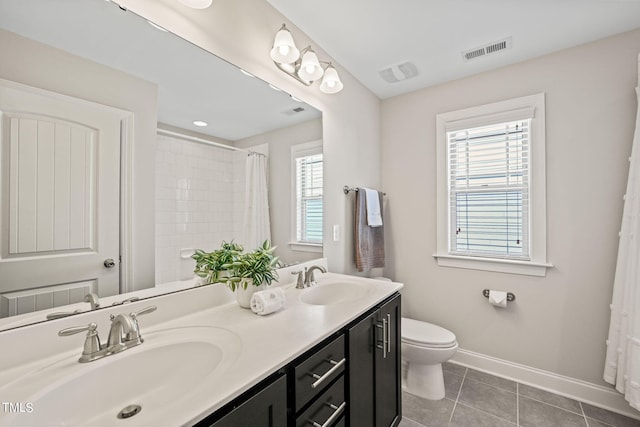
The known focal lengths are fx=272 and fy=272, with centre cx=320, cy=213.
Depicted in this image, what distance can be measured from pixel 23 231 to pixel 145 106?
0.57m

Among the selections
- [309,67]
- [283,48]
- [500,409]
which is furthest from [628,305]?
[283,48]

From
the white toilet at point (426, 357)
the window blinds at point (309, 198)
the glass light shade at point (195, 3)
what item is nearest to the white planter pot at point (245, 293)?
the window blinds at point (309, 198)

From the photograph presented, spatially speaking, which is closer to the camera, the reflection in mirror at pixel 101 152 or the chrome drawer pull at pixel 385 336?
the reflection in mirror at pixel 101 152

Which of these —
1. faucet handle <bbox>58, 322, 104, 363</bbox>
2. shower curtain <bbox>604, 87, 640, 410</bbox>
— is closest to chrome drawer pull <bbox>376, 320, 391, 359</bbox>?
faucet handle <bbox>58, 322, 104, 363</bbox>

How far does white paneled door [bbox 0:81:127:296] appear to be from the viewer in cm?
75

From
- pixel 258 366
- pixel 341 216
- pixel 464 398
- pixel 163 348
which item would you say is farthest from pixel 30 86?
Answer: pixel 464 398

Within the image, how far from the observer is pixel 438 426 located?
63.6 inches

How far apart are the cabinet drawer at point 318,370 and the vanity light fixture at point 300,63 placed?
1414 millimetres

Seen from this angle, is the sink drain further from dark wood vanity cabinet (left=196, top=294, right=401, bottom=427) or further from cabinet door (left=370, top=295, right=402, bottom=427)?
cabinet door (left=370, top=295, right=402, bottom=427)

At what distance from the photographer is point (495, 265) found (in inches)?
83.7

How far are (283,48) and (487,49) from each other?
1469 millimetres

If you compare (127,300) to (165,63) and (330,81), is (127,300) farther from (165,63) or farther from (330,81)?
(330,81)

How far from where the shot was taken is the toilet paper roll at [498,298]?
2041mm

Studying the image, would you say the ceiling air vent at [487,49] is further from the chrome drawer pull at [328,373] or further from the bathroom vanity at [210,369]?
the chrome drawer pull at [328,373]
